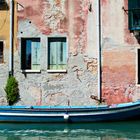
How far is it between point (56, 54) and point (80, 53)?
44.8 inches

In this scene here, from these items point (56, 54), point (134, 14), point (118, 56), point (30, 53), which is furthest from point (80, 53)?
point (134, 14)

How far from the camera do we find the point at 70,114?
18.3 metres

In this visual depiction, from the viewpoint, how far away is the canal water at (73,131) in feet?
51.8

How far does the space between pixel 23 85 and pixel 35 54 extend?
153 centimetres

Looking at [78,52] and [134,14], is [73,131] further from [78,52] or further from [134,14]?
[134,14]

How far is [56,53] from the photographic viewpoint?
70.3 ft

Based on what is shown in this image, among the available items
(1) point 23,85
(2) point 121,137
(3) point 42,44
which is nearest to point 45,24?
(3) point 42,44

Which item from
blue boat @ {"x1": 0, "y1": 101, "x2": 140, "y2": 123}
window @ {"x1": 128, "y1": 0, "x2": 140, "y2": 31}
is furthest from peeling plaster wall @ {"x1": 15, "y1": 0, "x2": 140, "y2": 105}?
blue boat @ {"x1": 0, "y1": 101, "x2": 140, "y2": 123}

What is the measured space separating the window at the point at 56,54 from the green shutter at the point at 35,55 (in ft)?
1.69

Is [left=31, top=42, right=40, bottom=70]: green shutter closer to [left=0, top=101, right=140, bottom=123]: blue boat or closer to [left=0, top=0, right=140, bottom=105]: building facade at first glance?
[left=0, top=0, right=140, bottom=105]: building facade

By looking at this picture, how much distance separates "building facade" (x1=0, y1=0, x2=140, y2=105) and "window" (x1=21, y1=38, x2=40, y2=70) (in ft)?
0.15

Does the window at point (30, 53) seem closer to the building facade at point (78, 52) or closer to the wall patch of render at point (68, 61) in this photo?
the building facade at point (78, 52)

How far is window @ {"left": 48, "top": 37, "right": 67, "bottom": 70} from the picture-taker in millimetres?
21359

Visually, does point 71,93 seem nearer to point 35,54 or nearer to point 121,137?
point 35,54
